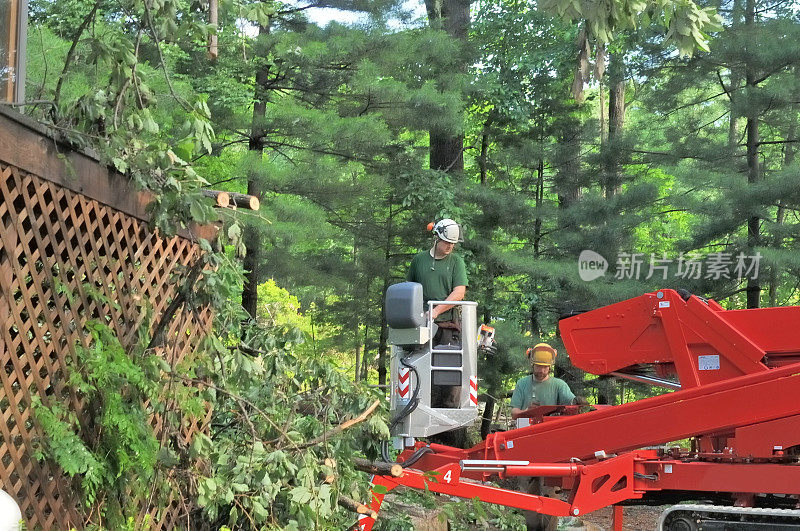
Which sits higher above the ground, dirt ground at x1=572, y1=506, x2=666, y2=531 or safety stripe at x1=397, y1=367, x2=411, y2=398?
safety stripe at x1=397, y1=367, x2=411, y2=398

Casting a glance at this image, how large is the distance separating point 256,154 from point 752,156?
827 centimetres

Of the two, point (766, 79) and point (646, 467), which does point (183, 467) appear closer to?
point (646, 467)

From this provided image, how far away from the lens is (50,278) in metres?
4.50

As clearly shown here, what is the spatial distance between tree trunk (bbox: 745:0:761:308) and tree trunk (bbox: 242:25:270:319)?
25.8ft

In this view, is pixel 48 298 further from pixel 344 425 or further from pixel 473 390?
pixel 473 390

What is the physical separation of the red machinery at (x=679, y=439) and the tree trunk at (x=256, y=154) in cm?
738

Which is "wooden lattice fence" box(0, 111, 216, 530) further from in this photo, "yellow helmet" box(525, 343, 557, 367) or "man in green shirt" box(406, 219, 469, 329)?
"yellow helmet" box(525, 343, 557, 367)

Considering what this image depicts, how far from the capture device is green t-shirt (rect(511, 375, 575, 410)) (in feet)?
31.8

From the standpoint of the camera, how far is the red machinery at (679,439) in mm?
7066

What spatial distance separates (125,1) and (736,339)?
5.20m

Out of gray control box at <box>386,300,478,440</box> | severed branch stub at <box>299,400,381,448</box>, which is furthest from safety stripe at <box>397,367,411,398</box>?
severed branch stub at <box>299,400,381,448</box>

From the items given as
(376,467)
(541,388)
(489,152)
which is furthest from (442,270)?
(489,152)

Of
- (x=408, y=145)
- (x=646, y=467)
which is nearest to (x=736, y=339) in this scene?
(x=646, y=467)

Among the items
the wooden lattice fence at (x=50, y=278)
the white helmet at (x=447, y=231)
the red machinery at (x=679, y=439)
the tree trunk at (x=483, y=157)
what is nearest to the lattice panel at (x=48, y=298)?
the wooden lattice fence at (x=50, y=278)
